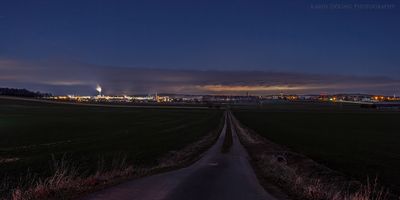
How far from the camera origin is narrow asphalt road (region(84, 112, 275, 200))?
13.3 meters

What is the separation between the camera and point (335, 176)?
21641 mm

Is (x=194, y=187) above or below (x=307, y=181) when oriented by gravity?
above

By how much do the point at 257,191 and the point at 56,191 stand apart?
784cm

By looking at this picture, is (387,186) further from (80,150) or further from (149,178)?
(80,150)

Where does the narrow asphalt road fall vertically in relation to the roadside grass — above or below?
above

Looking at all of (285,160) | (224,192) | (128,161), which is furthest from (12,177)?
(285,160)

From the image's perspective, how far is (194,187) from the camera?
1526 cm

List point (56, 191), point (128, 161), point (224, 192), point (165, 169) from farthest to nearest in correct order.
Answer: point (128, 161), point (165, 169), point (224, 192), point (56, 191)

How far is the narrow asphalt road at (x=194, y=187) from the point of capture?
13289 millimetres

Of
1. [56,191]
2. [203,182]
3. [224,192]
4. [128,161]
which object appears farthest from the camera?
[128,161]

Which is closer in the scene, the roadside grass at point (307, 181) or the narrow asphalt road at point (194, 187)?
the narrow asphalt road at point (194, 187)

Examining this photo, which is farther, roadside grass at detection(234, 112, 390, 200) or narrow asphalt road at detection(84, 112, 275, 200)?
roadside grass at detection(234, 112, 390, 200)

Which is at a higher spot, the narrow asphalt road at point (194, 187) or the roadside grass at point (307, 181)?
the narrow asphalt road at point (194, 187)

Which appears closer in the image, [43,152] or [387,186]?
[387,186]
